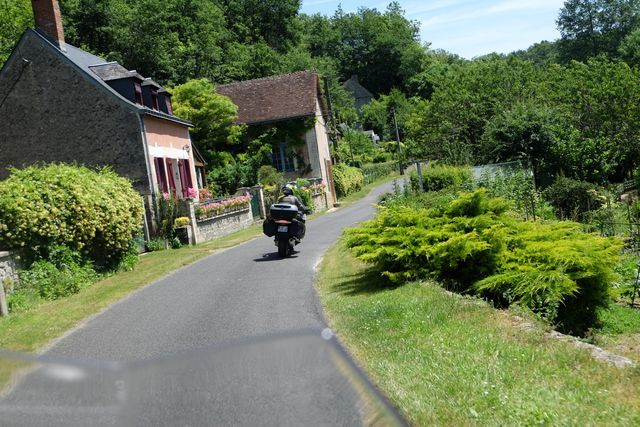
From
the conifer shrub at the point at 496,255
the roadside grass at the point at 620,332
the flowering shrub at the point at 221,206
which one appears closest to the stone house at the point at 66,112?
the flowering shrub at the point at 221,206

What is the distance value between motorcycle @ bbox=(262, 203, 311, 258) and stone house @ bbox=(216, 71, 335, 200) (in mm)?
23435

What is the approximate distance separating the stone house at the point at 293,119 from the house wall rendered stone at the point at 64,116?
16722mm

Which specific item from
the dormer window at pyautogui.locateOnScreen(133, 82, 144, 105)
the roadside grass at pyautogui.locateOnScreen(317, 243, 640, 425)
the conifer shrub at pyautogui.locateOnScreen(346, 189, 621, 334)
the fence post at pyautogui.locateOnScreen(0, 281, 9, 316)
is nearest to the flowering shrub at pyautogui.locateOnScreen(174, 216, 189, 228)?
the dormer window at pyautogui.locateOnScreen(133, 82, 144, 105)

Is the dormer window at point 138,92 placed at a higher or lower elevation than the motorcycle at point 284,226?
higher

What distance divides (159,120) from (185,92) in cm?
1057

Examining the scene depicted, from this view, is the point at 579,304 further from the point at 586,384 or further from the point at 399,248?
the point at 586,384

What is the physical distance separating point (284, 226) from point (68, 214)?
4.91m

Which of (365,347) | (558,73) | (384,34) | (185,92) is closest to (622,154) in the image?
(558,73)

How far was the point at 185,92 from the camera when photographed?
121 ft

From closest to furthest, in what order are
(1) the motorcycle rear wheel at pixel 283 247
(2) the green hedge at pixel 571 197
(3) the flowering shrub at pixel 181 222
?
1. (1) the motorcycle rear wheel at pixel 283 247
2. (2) the green hedge at pixel 571 197
3. (3) the flowering shrub at pixel 181 222

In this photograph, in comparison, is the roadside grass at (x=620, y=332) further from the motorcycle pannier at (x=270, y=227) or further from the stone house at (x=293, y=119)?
the stone house at (x=293, y=119)

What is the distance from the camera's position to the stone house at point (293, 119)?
40719 mm

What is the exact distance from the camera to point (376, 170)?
65812 millimetres

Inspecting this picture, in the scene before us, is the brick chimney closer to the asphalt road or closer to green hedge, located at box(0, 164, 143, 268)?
green hedge, located at box(0, 164, 143, 268)
